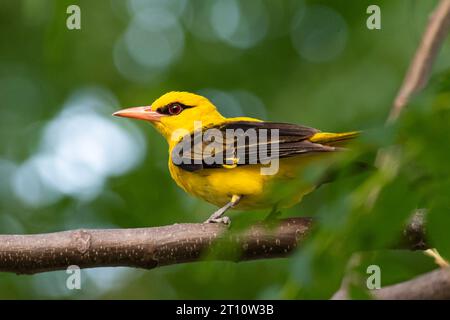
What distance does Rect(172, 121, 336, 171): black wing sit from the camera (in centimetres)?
387

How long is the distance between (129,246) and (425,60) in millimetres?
1597

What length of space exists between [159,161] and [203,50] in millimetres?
1636

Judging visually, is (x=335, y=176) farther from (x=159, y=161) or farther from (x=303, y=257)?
(x=159, y=161)

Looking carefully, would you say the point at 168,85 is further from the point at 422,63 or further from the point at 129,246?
the point at 422,63

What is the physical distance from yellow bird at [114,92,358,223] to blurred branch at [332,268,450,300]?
758 mm

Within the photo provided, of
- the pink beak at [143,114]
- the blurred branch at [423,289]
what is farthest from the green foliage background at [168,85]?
the blurred branch at [423,289]

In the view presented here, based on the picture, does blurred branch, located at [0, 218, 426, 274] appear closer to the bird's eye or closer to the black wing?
the black wing

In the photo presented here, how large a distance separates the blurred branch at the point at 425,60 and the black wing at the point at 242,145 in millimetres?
1226

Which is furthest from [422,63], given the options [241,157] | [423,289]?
[241,157]

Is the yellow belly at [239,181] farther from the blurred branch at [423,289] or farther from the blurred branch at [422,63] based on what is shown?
the blurred branch at [422,63]

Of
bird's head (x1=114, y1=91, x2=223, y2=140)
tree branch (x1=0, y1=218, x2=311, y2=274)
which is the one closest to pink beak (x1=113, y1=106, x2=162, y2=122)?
bird's head (x1=114, y1=91, x2=223, y2=140)

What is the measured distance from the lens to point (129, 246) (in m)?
3.38

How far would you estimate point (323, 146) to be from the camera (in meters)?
3.72

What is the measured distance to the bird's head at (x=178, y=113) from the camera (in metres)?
5.12
